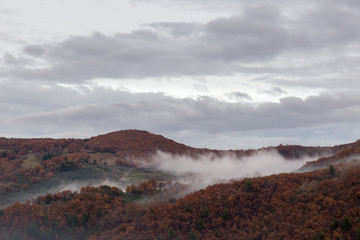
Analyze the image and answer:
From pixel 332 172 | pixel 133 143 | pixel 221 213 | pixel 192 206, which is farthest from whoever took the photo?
pixel 133 143

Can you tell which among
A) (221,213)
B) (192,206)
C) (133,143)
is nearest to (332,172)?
(221,213)

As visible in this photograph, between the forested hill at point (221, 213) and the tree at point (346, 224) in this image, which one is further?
the forested hill at point (221, 213)

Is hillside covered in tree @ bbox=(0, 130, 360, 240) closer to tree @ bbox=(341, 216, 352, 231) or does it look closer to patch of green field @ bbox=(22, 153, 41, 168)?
tree @ bbox=(341, 216, 352, 231)

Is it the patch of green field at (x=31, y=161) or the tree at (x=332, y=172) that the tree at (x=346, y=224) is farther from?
the patch of green field at (x=31, y=161)

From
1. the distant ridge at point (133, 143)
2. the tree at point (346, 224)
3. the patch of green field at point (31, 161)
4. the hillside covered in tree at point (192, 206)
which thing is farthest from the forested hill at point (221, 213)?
the distant ridge at point (133, 143)

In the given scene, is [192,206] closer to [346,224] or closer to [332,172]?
[332,172]

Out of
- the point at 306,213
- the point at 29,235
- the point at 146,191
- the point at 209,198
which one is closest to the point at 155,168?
the point at 146,191

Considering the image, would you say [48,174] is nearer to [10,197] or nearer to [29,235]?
[10,197]

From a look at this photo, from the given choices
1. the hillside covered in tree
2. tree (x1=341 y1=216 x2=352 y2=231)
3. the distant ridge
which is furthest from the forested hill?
the distant ridge
